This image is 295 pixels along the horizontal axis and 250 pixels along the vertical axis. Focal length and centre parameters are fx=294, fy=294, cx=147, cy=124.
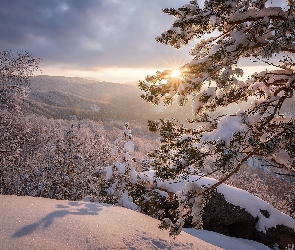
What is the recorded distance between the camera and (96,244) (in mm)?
4617

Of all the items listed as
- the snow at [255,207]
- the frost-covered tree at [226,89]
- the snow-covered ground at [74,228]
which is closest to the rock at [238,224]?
the snow at [255,207]

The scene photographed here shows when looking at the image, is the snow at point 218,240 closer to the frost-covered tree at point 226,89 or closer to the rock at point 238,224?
the rock at point 238,224

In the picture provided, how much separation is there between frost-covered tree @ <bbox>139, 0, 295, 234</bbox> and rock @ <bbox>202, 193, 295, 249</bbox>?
7919 millimetres

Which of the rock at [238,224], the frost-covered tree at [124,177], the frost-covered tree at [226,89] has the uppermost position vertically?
the frost-covered tree at [226,89]

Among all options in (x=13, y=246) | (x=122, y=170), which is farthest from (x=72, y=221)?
(x=122, y=170)

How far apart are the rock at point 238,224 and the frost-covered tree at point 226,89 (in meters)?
7.92

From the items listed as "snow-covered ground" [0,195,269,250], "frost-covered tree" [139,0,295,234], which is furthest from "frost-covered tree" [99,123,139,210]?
"frost-covered tree" [139,0,295,234]

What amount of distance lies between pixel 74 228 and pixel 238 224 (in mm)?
10194

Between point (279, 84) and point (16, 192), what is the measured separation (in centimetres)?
1988

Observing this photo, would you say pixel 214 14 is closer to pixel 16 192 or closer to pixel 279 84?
pixel 279 84

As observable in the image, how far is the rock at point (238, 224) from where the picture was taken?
1275 cm

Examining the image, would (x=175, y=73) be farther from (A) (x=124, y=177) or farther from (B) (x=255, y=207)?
(B) (x=255, y=207)

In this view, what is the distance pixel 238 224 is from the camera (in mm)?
13234

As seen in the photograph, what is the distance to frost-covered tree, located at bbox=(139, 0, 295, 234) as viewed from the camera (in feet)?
13.7
